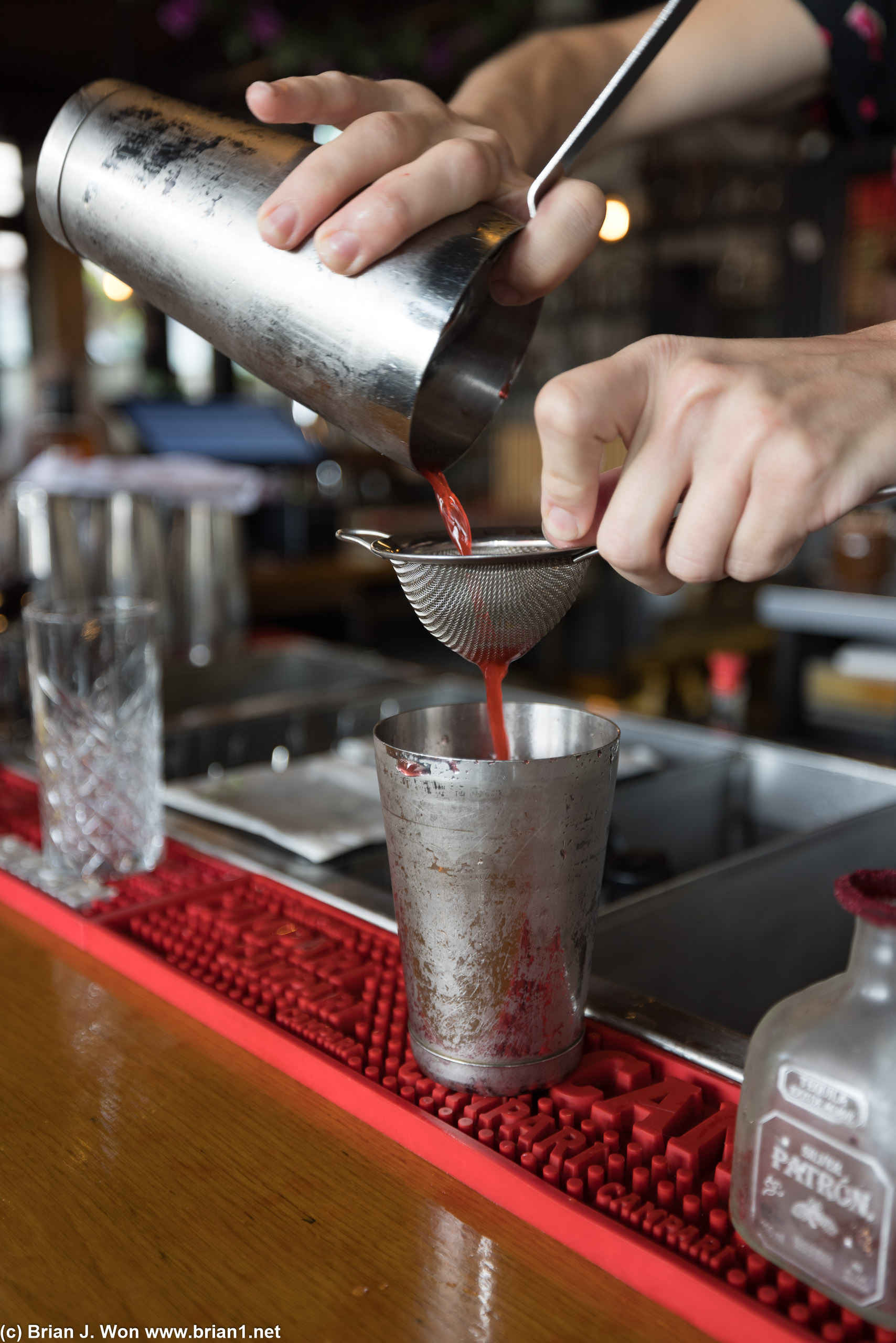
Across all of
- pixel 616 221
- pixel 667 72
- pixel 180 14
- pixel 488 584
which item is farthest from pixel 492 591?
pixel 180 14

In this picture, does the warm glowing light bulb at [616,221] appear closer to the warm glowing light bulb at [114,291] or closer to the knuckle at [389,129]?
the warm glowing light bulb at [114,291]

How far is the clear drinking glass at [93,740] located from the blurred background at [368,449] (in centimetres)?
56

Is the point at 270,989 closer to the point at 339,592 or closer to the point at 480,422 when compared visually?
the point at 480,422

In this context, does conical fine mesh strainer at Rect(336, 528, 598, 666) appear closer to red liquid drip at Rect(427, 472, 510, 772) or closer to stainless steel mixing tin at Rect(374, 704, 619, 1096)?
red liquid drip at Rect(427, 472, 510, 772)

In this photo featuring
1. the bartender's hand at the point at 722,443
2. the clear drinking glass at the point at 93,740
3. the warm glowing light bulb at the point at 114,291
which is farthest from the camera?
the warm glowing light bulb at the point at 114,291

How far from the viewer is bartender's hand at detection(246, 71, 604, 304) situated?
806mm

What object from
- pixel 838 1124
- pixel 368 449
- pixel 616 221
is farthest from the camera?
pixel 616 221

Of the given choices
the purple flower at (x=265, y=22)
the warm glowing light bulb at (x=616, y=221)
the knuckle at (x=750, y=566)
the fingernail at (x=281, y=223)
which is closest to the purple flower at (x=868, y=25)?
the fingernail at (x=281, y=223)

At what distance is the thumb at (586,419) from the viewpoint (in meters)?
0.67

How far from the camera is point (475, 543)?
3.27 ft

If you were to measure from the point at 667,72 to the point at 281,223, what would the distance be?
3.46 feet

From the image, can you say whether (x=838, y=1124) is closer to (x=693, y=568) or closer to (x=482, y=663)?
(x=693, y=568)

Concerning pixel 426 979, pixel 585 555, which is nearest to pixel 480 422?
pixel 585 555

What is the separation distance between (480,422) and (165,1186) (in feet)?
2.15
